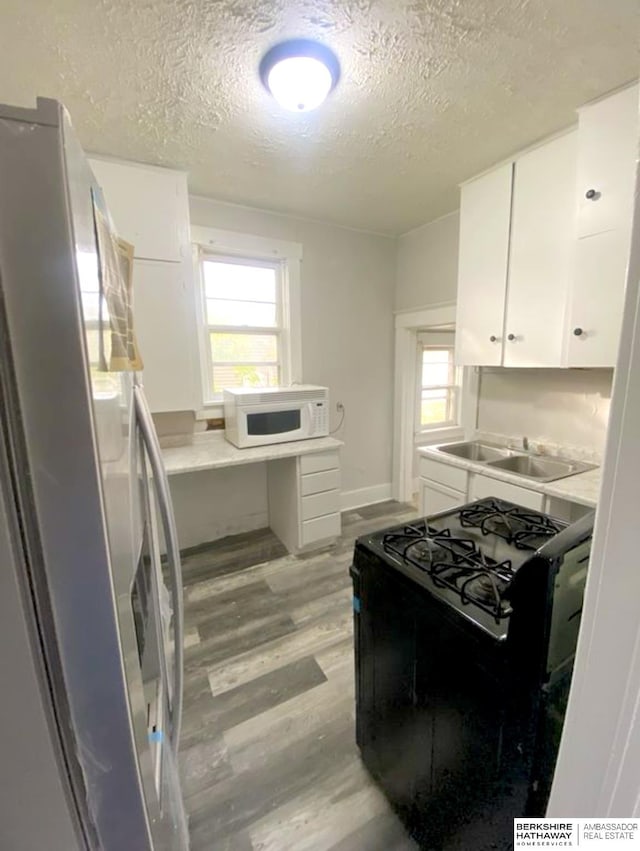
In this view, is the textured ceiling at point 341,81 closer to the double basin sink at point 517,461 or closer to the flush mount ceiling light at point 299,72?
the flush mount ceiling light at point 299,72

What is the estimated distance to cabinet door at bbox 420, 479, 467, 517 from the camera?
95.2 inches

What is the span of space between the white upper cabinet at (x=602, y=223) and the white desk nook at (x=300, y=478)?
1.68 m

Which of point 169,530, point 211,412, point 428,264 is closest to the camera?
point 169,530

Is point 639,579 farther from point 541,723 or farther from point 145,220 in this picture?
point 145,220

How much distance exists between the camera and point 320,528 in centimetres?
289

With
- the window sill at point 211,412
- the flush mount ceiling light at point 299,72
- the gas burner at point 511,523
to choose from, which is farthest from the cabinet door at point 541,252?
the window sill at point 211,412

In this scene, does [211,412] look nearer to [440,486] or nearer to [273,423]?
[273,423]

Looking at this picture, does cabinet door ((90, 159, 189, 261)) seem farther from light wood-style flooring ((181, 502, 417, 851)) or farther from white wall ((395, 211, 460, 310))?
light wood-style flooring ((181, 502, 417, 851))

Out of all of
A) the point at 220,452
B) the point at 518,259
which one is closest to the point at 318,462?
the point at 220,452

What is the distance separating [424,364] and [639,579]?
381cm

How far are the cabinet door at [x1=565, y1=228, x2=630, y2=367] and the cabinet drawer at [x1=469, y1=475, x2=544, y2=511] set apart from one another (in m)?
0.74

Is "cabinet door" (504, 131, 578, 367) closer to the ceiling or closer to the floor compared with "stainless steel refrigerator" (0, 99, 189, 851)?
closer to the ceiling

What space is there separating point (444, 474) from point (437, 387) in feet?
6.35

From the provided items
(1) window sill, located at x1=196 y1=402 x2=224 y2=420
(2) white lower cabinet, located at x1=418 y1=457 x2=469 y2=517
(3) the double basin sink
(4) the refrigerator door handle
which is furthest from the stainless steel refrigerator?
(1) window sill, located at x1=196 y1=402 x2=224 y2=420
